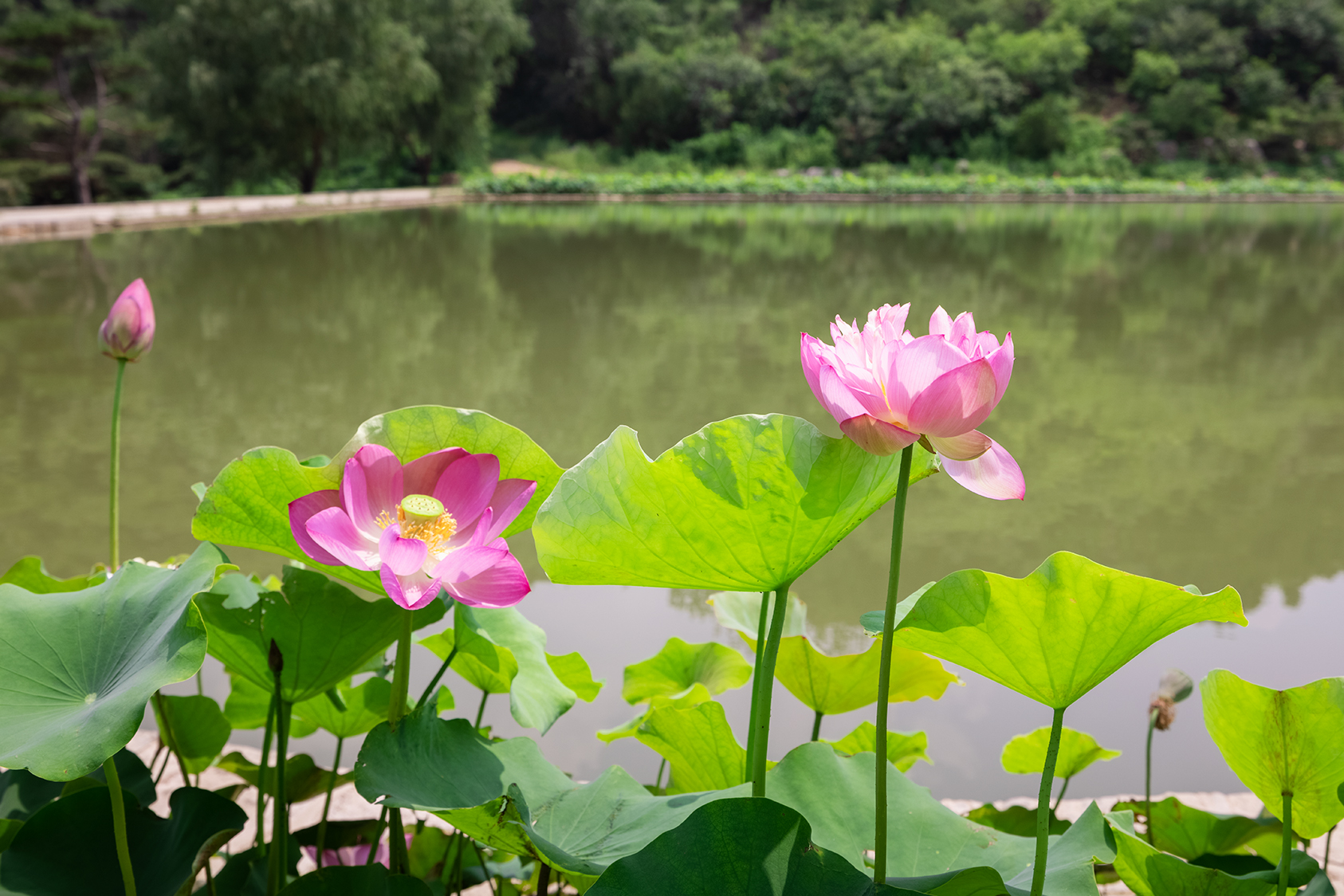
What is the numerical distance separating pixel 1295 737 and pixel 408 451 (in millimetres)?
534

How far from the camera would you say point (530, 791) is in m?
0.52

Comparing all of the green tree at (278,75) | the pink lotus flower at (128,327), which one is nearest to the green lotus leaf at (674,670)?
the pink lotus flower at (128,327)

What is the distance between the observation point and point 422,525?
1.57 feet

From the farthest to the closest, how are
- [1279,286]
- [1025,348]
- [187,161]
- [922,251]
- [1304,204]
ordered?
[187,161], [1304,204], [922,251], [1279,286], [1025,348]

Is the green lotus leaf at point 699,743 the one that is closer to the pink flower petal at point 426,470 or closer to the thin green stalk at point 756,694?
the thin green stalk at point 756,694

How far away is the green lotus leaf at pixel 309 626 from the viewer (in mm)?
547

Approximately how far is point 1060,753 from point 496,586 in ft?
1.89

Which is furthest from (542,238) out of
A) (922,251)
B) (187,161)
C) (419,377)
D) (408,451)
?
(187,161)

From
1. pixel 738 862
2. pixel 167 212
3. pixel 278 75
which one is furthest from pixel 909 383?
pixel 278 75

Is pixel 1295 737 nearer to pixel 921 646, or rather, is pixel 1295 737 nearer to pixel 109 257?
pixel 921 646

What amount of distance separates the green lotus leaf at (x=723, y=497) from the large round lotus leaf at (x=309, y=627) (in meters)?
0.15

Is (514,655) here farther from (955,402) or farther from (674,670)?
(955,402)

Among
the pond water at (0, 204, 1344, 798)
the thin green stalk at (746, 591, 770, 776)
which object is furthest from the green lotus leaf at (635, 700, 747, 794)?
the pond water at (0, 204, 1344, 798)

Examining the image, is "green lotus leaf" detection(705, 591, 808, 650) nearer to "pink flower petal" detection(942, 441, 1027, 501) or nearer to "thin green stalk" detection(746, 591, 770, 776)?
"thin green stalk" detection(746, 591, 770, 776)
